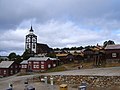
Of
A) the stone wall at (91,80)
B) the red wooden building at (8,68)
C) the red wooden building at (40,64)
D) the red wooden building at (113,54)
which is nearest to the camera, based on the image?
the stone wall at (91,80)

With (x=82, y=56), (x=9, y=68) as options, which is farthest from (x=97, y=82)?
(x=9, y=68)

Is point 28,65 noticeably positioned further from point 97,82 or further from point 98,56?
point 97,82

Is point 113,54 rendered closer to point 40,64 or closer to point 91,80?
point 40,64

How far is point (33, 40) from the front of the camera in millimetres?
101750

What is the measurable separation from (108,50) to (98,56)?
279cm

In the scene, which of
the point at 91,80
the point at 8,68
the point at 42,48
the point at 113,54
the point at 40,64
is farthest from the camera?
the point at 42,48

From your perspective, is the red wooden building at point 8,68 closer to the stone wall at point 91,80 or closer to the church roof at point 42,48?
the church roof at point 42,48

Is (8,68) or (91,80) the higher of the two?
(8,68)

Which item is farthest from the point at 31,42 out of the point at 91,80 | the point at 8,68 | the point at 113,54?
the point at 91,80

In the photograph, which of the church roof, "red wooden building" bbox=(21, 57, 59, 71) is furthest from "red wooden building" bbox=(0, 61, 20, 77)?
the church roof

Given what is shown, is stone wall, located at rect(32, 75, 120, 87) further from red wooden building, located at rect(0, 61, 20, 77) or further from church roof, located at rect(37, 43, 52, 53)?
church roof, located at rect(37, 43, 52, 53)

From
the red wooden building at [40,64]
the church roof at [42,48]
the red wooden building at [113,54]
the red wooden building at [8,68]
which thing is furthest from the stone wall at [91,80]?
the church roof at [42,48]

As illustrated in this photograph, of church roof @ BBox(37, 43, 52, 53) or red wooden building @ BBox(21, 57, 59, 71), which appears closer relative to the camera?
→ red wooden building @ BBox(21, 57, 59, 71)

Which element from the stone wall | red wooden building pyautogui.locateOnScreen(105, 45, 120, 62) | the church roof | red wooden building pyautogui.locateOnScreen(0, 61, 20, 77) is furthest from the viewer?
the church roof
